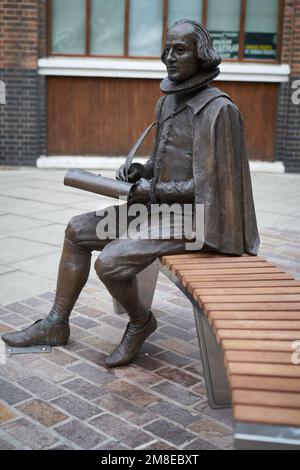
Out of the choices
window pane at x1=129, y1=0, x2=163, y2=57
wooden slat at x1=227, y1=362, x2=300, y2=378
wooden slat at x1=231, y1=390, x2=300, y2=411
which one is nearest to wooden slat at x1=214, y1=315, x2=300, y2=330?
wooden slat at x1=227, y1=362, x2=300, y2=378

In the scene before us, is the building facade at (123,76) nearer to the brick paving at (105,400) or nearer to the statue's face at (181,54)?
the brick paving at (105,400)

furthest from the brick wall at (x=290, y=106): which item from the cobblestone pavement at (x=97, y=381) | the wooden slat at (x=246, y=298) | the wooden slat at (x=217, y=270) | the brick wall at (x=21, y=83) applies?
the wooden slat at (x=246, y=298)

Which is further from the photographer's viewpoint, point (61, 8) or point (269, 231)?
point (61, 8)

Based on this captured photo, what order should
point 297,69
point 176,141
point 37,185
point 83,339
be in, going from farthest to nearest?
point 297,69 → point 37,185 → point 83,339 → point 176,141

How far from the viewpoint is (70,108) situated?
1061 centimetres

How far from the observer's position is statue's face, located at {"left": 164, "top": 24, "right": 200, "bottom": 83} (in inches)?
130

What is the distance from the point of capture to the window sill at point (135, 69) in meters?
10.3

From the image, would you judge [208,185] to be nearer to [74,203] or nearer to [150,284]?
[150,284]

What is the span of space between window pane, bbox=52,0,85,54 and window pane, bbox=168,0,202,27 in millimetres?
1469

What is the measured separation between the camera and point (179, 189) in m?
3.31

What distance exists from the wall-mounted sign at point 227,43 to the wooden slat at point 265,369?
30.0ft

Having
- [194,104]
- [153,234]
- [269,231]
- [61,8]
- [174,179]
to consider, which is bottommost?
[269,231]

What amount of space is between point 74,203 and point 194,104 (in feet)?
15.0
